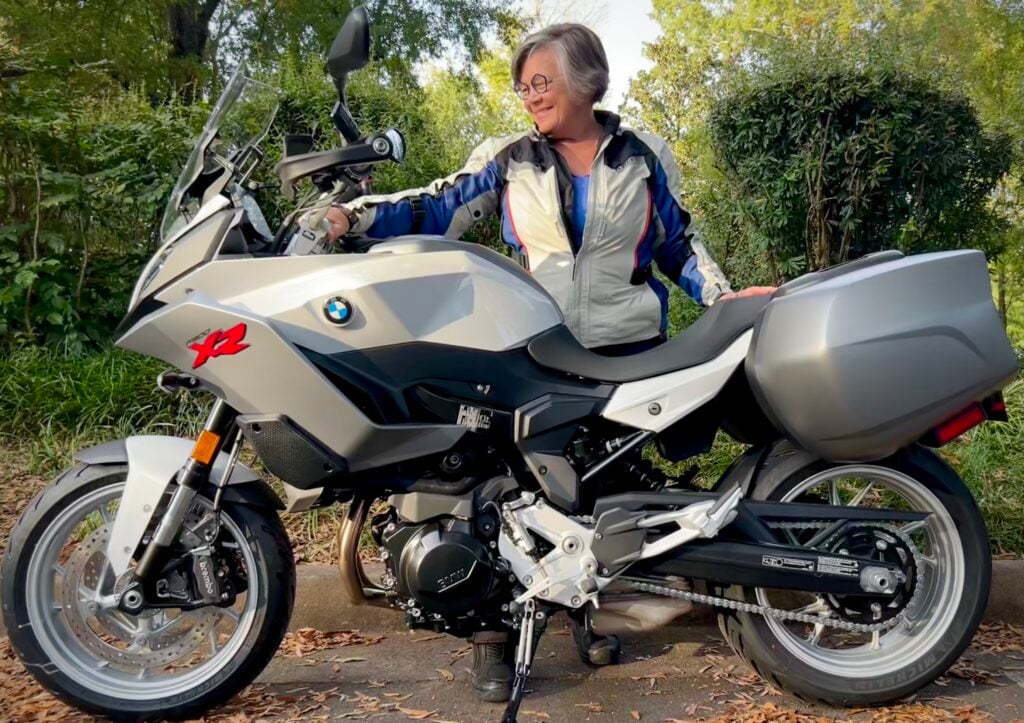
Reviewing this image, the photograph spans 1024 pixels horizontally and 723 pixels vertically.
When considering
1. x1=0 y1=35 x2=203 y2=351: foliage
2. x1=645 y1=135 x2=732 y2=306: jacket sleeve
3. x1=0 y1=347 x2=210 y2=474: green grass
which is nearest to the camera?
x1=645 y1=135 x2=732 y2=306: jacket sleeve

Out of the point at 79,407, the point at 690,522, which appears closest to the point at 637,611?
the point at 690,522

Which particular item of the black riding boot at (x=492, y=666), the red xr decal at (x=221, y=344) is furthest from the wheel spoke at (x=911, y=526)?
the red xr decal at (x=221, y=344)

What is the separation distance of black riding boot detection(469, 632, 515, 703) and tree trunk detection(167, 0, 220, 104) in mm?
12905

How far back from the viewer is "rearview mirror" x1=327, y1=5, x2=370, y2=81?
6.60 feet

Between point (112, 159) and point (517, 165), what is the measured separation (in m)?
3.19

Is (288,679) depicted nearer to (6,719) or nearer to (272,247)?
(6,719)

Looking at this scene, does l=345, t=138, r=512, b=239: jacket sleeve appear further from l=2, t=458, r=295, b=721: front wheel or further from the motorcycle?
l=2, t=458, r=295, b=721: front wheel

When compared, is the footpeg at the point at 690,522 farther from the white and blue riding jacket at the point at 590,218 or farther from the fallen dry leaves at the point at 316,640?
the fallen dry leaves at the point at 316,640

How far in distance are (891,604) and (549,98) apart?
1.85m

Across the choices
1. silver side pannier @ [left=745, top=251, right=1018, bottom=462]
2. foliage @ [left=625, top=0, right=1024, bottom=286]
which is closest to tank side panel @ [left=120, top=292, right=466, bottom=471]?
silver side pannier @ [left=745, top=251, right=1018, bottom=462]

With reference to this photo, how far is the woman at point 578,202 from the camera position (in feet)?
9.29

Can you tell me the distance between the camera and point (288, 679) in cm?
283

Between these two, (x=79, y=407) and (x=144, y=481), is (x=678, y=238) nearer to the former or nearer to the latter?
(x=144, y=481)

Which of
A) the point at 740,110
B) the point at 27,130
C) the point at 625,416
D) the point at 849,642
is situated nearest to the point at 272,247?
the point at 625,416
